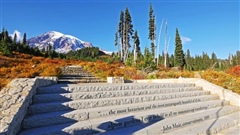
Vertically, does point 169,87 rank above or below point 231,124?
above

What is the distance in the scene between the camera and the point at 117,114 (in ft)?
12.3

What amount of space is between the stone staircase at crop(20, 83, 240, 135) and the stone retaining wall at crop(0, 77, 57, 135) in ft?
0.67

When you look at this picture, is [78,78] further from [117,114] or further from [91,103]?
[117,114]

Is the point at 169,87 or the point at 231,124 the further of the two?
the point at 169,87

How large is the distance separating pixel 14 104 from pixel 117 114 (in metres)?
2.01

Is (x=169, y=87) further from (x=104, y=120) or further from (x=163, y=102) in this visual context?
(x=104, y=120)

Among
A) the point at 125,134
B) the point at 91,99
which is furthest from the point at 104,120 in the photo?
the point at 91,99

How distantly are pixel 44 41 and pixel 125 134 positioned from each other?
214 metres

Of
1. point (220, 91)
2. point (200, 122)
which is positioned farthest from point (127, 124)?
point (220, 91)

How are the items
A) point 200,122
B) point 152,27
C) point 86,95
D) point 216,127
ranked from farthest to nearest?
point 152,27 < point 86,95 < point 200,122 < point 216,127

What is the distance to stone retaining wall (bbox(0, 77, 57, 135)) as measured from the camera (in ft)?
7.75

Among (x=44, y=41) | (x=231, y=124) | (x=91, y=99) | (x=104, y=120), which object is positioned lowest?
(x=231, y=124)

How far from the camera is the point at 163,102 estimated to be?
4598 mm

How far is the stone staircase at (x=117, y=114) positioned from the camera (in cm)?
305
